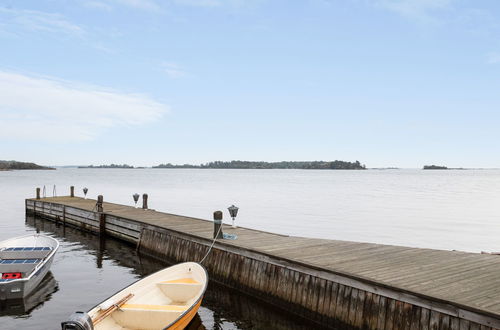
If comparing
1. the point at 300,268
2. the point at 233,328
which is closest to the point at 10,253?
the point at 233,328

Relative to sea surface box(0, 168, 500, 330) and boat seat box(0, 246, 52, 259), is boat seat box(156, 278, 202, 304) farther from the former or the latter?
boat seat box(0, 246, 52, 259)

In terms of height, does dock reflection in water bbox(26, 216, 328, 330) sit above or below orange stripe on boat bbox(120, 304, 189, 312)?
below

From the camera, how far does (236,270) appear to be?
13641 mm

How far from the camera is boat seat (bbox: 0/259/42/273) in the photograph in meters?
13.8

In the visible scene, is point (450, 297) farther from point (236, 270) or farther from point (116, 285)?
point (116, 285)

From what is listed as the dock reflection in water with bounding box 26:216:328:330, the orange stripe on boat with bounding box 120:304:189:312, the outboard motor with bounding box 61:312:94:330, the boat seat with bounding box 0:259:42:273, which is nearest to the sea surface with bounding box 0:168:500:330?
the dock reflection in water with bounding box 26:216:328:330

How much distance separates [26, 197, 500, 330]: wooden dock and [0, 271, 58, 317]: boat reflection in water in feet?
16.2

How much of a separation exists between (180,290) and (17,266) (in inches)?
267

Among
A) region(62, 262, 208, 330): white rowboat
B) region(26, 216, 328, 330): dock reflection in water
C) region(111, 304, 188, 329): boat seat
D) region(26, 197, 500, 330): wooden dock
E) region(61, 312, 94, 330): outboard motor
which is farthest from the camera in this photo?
region(26, 216, 328, 330): dock reflection in water

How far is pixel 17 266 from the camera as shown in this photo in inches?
554

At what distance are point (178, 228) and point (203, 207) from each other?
31805 millimetres

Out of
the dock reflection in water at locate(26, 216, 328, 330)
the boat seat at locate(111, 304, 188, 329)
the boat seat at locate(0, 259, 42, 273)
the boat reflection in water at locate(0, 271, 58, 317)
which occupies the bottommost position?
the boat reflection in water at locate(0, 271, 58, 317)

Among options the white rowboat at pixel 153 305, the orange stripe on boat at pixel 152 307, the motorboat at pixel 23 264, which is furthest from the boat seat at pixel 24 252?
the orange stripe on boat at pixel 152 307

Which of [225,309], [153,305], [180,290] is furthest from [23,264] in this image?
[225,309]
